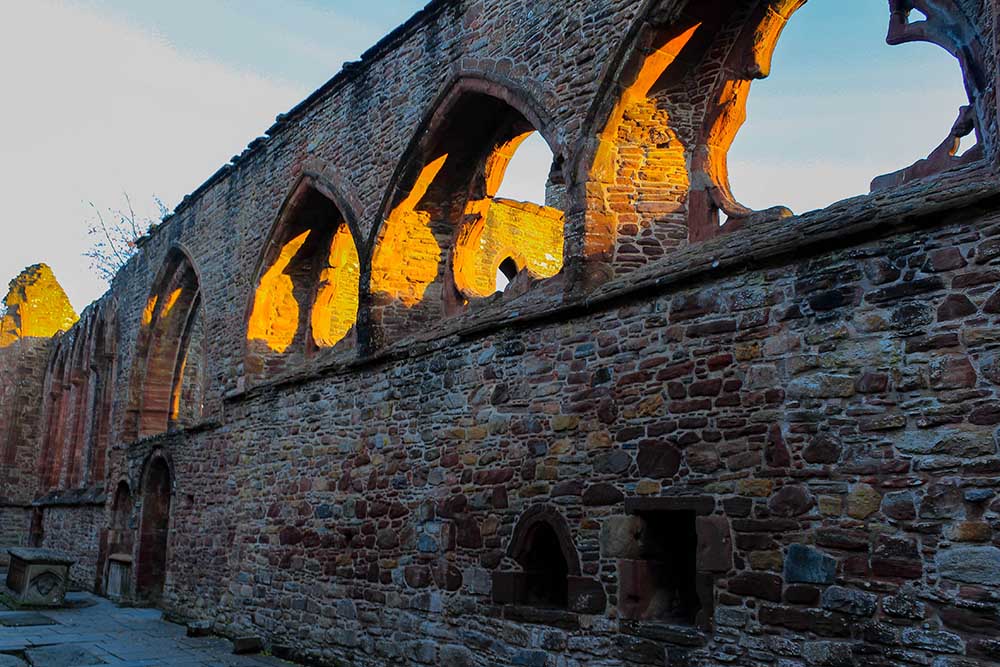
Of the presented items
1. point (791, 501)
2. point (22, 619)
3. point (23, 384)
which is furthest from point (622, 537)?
point (23, 384)

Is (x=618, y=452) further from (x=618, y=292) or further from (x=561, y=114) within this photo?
(x=561, y=114)

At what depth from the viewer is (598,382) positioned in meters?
6.43

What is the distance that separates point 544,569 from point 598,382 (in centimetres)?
150

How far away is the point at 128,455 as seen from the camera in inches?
606

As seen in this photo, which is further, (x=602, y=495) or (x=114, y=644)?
(x=114, y=644)

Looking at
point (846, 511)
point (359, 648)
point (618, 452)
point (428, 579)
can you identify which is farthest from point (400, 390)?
point (846, 511)

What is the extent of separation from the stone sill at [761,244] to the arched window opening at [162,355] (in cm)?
906

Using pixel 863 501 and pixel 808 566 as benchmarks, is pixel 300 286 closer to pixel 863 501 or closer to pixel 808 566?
pixel 808 566

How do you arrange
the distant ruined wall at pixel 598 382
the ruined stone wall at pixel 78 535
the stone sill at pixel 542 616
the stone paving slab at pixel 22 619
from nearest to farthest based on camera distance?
the distant ruined wall at pixel 598 382
the stone sill at pixel 542 616
the stone paving slab at pixel 22 619
the ruined stone wall at pixel 78 535

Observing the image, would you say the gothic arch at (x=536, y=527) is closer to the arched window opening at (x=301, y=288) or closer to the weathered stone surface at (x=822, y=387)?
the weathered stone surface at (x=822, y=387)

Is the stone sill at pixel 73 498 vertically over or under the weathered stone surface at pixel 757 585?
over

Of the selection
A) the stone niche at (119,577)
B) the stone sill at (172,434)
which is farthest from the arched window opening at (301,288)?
the stone niche at (119,577)

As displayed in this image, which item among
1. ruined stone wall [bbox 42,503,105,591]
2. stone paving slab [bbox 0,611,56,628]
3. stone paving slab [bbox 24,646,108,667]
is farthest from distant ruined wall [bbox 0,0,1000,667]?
ruined stone wall [bbox 42,503,105,591]

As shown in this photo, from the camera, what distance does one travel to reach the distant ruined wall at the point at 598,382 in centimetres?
475
